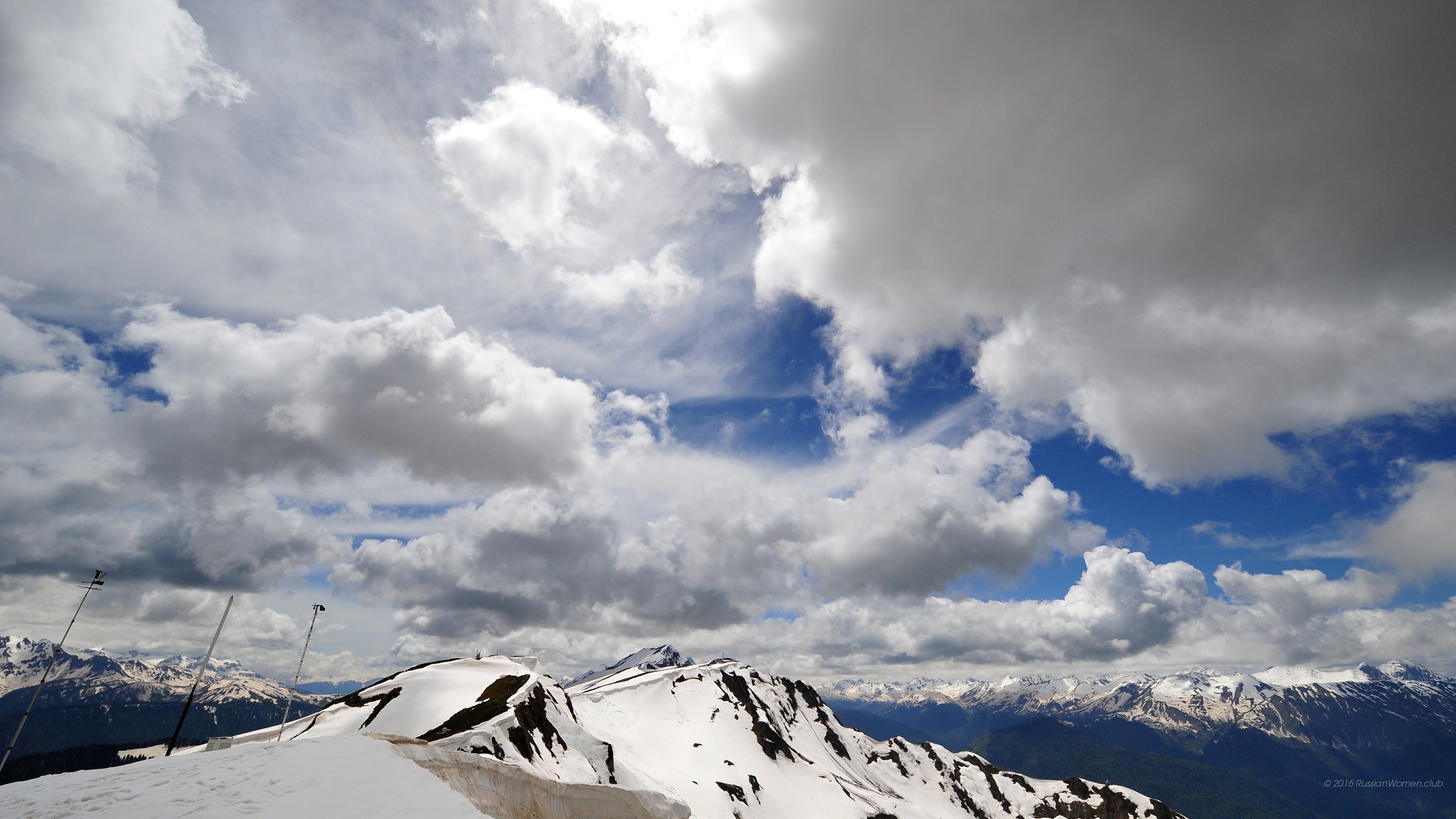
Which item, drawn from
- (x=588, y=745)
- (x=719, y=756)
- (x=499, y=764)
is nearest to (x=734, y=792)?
(x=719, y=756)

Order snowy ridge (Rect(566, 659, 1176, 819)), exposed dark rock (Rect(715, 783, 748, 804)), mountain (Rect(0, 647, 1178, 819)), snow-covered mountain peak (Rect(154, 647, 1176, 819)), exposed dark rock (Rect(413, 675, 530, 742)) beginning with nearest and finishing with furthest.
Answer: mountain (Rect(0, 647, 1178, 819)) < snow-covered mountain peak (Rect(154, 647, 1176, 819)) < exposed dark rock (Rect(413, 675, 530, 742)) < exposed dark rock (Rect(715, 783, 748, 804)) < snowy ridge (Rect(566, 659, 1176, 819))

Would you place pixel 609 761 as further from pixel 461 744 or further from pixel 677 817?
pixel 677 817

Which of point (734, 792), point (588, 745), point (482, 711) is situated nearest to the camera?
point (482, 711)

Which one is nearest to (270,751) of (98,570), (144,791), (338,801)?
(144,791)

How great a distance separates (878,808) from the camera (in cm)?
16950

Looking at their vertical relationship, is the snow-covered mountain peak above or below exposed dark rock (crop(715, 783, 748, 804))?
above

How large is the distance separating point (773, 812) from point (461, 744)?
117 m

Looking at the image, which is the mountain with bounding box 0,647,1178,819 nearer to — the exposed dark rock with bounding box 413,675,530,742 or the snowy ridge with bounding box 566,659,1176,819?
the exposed dark rock with bounding box 413,675,530,742

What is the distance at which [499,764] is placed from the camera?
30031mm

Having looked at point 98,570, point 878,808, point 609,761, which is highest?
point 98,570

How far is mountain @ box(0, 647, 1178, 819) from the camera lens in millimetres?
17453

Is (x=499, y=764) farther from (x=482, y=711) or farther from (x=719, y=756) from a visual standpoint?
(x=719, y=756)

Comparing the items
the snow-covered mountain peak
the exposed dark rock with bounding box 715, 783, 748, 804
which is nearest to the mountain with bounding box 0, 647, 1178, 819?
the snow-covered mountain peak

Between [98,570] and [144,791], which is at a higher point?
[98,570]
